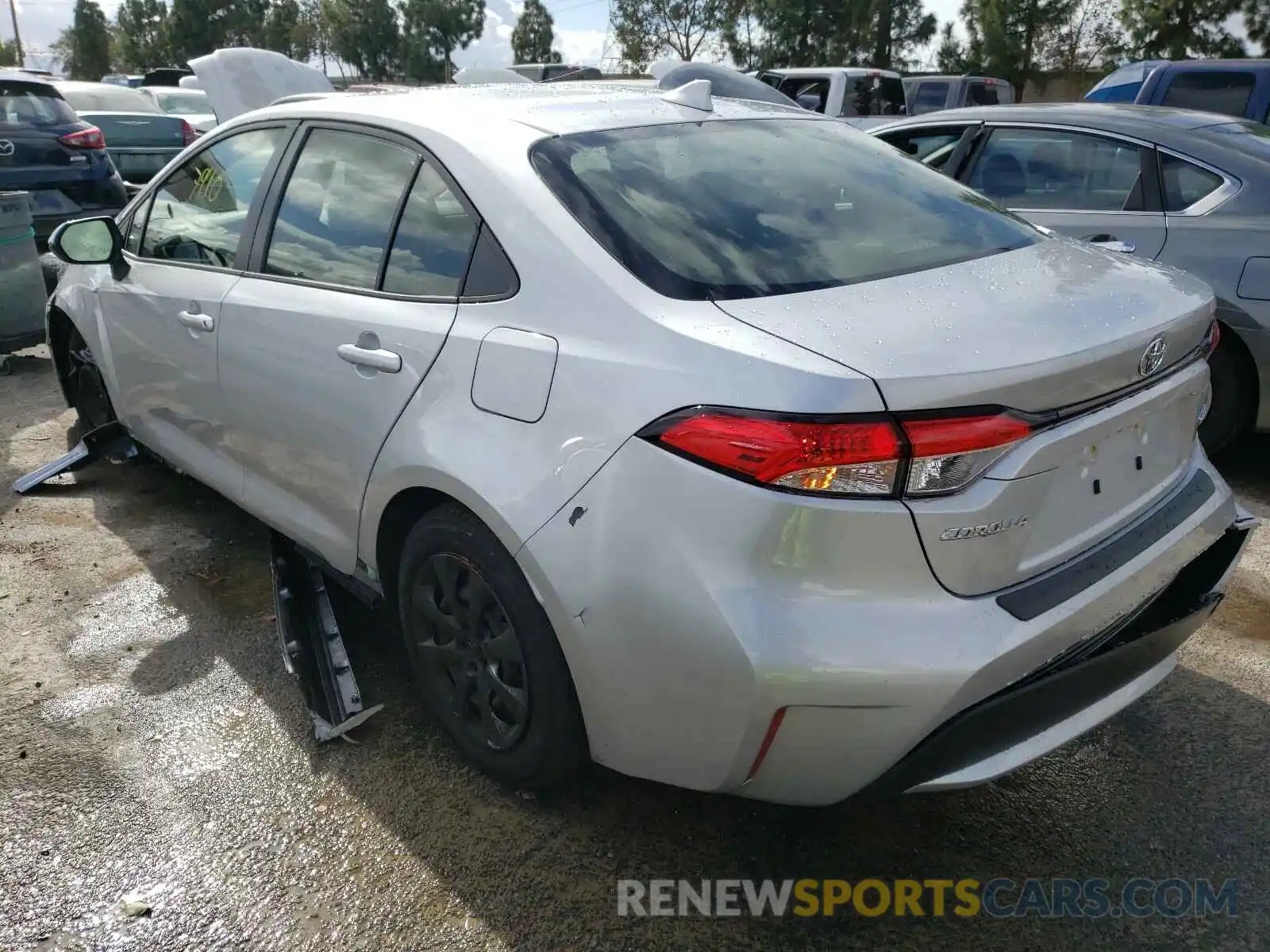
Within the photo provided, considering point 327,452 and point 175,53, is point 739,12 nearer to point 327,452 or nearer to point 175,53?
point 175,53

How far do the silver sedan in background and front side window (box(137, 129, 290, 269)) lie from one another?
284cm

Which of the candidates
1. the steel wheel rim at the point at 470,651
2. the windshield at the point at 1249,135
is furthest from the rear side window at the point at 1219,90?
the steel wheel rim at the point at 470,651

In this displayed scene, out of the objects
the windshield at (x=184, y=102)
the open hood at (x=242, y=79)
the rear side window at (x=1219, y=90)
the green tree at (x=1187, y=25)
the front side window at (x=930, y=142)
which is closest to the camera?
the front side window at (x=930, y=142)

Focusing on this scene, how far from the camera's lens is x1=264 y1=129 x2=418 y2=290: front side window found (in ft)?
8.80

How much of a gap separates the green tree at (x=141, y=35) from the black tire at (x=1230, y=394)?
60.6 meters

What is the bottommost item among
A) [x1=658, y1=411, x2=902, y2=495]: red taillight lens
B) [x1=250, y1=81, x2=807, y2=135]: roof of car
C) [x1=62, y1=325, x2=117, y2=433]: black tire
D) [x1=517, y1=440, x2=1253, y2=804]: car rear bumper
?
[x1=62, y1=325, x2=117, y2=433]: black tire

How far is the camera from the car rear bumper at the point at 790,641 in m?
1.78

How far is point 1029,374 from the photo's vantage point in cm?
183

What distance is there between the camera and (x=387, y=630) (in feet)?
10.9

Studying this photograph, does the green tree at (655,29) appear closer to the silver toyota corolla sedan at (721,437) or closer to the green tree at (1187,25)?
the green tree at (1187,25)

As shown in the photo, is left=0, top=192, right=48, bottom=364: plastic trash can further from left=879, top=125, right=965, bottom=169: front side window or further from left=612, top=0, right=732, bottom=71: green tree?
left=612, top=0, right=732, bottom=71: green tree

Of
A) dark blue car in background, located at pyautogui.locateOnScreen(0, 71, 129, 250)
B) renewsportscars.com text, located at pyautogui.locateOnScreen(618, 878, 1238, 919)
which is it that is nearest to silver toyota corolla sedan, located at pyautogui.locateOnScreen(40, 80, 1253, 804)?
renewsportscars.com text, located at pyautogui.locateOnScreen(618, 878, 1238, 919)

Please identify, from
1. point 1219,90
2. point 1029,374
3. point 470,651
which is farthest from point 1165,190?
point 1219,90

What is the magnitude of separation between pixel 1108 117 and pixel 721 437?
394 centimetres
